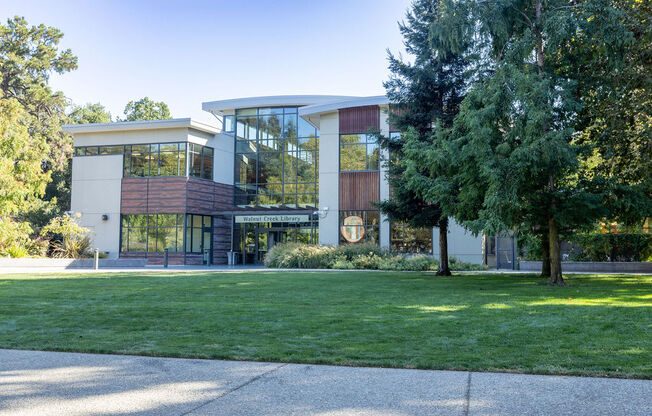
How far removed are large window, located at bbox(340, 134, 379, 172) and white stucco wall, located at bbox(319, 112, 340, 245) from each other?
34 centimetres

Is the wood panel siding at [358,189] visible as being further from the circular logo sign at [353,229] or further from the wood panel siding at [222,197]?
the wood panel siding at [222,197]

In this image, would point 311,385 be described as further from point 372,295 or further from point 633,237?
point 633,237

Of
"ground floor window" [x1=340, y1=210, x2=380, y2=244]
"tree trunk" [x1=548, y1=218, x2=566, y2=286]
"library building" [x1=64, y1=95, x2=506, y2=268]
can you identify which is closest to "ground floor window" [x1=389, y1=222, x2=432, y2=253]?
"library building" [x1=64, y1=95, x2=506, y2=268]

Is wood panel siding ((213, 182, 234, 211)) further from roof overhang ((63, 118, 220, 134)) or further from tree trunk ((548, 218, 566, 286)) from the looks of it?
tree trunk ((548, 218, 566, 286))

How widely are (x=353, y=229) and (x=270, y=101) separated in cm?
1053

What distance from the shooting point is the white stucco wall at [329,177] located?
30.7m

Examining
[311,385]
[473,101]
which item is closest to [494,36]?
[473,101]

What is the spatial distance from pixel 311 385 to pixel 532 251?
78.0 feet

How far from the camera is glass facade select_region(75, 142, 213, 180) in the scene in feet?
109

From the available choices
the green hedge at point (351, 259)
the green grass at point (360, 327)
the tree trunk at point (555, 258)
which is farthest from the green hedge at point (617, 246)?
the green grass at point (360, 327)

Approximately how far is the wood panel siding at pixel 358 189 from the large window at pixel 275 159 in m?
4.41

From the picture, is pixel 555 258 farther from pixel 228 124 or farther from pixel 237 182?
pixel 228 124

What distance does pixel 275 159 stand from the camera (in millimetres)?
35875

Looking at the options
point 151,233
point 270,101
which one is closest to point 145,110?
point 270,101
